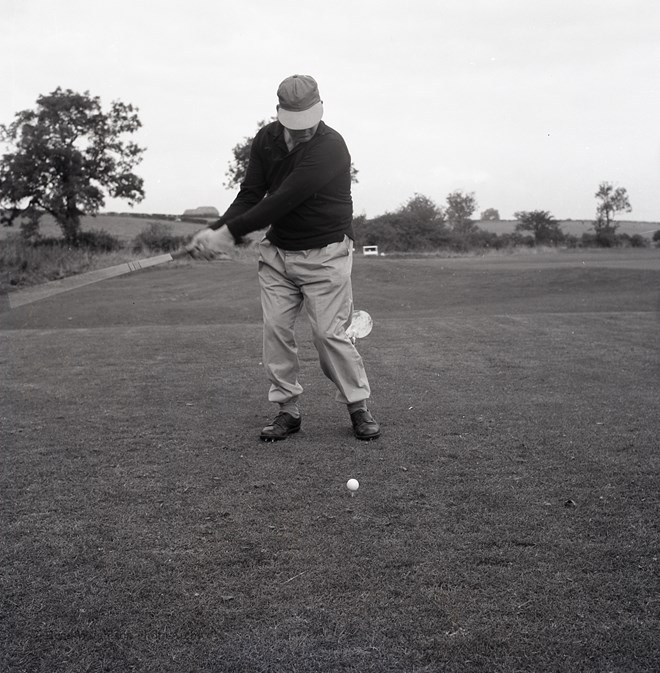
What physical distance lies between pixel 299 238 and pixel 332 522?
211 centimetres

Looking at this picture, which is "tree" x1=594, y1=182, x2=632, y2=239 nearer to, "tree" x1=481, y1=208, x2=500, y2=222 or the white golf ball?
"tree" x1=481, y1=208, x2=500, y2=222

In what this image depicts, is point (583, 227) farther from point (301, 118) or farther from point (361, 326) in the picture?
point (301, 118)

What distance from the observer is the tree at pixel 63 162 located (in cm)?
4203

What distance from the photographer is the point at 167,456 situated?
14.2 feet

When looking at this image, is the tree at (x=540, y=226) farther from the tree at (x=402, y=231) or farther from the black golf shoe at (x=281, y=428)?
the black golf shoe at (x=281, y=428)

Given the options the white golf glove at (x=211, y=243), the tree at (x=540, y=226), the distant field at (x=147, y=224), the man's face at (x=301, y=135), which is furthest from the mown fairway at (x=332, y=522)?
the tree at (x=540, y=226)

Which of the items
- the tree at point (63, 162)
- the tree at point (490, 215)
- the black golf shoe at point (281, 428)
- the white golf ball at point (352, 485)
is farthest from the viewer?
the tree at point (490, 215)

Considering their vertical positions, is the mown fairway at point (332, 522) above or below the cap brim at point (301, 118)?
below

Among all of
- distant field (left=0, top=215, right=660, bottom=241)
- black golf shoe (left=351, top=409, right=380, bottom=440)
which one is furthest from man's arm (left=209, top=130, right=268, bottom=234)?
distant field (left=0, top=215, right=660, bottom=241)

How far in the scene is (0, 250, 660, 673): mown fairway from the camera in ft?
7.71

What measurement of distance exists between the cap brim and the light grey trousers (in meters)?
0.76

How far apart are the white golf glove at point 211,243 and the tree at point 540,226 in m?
53.2

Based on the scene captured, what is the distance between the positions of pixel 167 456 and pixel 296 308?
4.45 feet

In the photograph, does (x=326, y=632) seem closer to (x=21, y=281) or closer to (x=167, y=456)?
(x=167, y=456)
